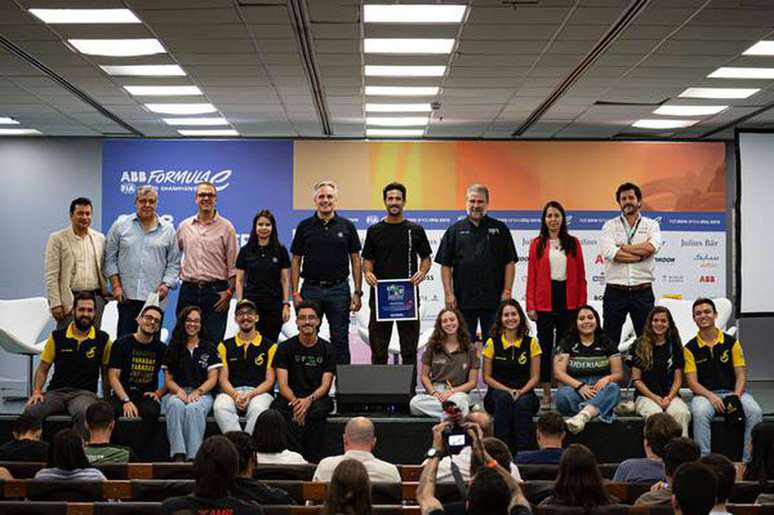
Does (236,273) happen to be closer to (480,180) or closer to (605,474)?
(605,474)

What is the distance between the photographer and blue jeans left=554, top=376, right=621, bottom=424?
7266mm

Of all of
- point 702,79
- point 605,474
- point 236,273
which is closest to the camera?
point 605,474

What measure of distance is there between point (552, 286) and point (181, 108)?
5.46 meters

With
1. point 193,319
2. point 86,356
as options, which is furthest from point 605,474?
point 86,356

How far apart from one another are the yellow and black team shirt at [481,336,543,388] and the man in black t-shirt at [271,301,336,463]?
112 cm

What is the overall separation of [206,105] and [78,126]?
2.31 m

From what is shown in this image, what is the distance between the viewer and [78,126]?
42.5 ft

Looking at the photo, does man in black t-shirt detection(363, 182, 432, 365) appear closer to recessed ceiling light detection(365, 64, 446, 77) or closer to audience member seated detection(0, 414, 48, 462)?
recessed ceiling light detection(365, 64, 446, 77)

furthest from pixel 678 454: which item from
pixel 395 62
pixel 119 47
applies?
pixel 119 47

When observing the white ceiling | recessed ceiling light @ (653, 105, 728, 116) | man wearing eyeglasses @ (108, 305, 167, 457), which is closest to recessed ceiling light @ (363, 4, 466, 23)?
the white ceiling

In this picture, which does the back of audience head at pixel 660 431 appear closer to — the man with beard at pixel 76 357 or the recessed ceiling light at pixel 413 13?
the recessed ceiling light at pixel 413 13

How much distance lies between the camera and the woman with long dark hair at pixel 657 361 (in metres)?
7.40

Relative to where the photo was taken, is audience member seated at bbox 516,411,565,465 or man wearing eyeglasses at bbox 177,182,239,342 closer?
audience member seated at bbox 516,411,565,465

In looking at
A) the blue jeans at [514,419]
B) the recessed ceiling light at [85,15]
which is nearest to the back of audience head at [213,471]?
the blue jeans at [514,419]
